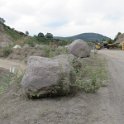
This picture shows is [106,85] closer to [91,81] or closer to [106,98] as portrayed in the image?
[91,81]

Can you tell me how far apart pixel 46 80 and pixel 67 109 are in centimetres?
123

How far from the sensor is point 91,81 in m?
14.9

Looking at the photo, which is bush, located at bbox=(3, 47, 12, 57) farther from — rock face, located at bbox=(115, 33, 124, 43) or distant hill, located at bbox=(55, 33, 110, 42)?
rock face, located at bbox=(115, 33, 124, 43)

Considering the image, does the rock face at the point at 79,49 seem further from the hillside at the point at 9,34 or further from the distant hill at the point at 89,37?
the hillside at the point at 9,34

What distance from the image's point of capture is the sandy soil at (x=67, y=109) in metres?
Answer: 11.5

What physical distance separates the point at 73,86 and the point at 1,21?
228ft

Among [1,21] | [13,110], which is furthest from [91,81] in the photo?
[1,21]

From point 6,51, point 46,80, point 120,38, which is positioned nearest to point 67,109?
point 46,80

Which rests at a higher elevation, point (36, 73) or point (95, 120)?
point (36, 73)

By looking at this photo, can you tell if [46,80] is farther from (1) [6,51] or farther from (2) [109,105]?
(1) [6,51]

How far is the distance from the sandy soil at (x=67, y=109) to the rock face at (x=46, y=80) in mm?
255

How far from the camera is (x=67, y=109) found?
1231cm

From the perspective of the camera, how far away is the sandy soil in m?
11.5

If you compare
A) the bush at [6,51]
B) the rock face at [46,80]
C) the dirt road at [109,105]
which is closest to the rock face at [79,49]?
the bush at [6,51]
